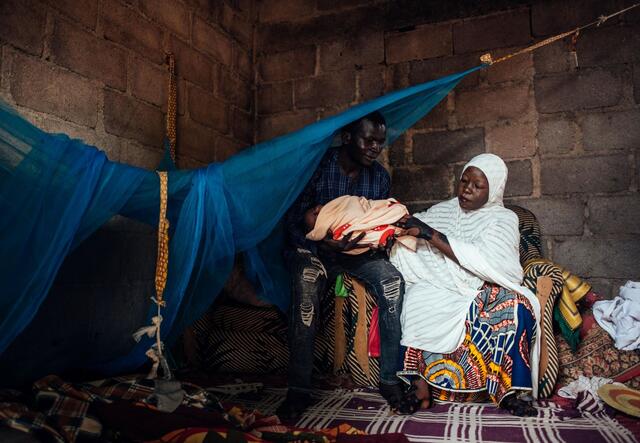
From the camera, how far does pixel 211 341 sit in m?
2.85

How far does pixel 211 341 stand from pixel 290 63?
216 centimetres

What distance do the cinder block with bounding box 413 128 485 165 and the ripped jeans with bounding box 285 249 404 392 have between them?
1.18 m

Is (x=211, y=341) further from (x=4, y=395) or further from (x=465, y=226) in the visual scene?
(x=465, y=226)

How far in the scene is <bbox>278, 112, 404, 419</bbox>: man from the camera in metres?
2.21

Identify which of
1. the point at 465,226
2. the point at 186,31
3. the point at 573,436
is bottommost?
the point at 573,436

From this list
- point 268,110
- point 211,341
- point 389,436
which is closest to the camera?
point 389,436

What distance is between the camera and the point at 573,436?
5.98 feet

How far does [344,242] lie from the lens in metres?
2.35

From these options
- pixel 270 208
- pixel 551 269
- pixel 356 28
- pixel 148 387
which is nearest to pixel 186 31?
pixel 356 28

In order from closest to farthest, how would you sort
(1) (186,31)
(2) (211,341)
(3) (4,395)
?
(3) (4,395)
(2) (211,341)
(1) (186,31)

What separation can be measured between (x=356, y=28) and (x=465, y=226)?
187 cm

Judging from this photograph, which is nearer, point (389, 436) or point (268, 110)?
point (389, 436)

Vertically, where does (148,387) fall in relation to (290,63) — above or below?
below

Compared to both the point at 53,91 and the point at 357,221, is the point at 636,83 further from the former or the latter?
the point at 53,91
